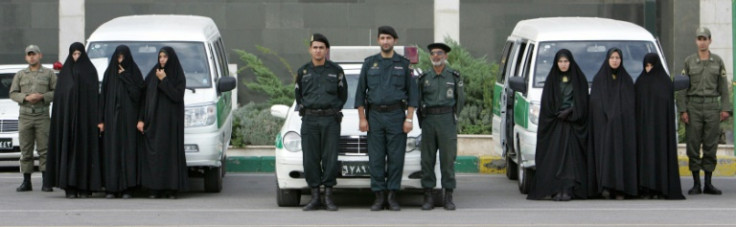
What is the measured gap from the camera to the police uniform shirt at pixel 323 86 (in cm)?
1463

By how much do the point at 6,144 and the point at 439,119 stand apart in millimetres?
7402

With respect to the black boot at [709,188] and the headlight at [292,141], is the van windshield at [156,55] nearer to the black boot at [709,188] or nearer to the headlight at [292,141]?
the headlight at [292,141]

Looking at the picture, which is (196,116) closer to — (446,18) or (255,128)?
(255,128)

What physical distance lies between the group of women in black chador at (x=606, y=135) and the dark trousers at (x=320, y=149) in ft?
8.16

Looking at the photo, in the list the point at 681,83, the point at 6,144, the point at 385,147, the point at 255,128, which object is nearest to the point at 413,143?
the point at 385,147

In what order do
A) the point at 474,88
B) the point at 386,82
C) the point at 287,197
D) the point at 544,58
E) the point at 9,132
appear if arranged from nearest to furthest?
the point at 386,82 < the point at 287,197 < the point at 544,58 < the point at 9,132 < the point at 474,88

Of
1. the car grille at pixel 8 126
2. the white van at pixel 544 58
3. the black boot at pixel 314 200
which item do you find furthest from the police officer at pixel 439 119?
the car grille at pixel 8 126

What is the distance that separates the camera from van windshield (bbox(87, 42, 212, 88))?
17.3 meters

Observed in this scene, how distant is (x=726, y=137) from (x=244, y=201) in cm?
885

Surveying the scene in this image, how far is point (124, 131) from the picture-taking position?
16.2 metres

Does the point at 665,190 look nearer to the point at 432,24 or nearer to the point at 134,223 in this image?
the point at 134,223

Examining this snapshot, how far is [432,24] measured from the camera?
27094mm

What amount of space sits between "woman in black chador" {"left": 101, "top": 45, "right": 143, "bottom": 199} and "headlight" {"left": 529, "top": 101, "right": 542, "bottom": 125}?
4.05 metres

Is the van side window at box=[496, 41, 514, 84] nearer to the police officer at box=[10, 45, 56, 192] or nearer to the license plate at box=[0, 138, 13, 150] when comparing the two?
the police officer at box=[10, 45, 56, 192]
